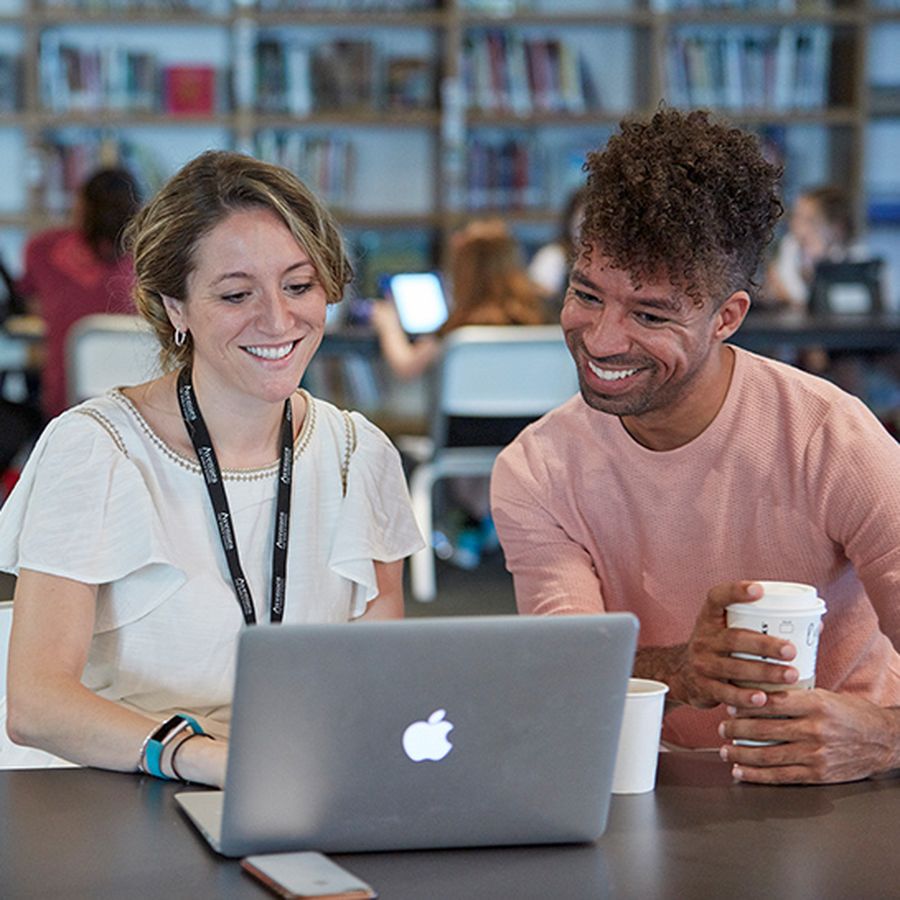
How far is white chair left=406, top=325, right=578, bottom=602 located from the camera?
4207 mm

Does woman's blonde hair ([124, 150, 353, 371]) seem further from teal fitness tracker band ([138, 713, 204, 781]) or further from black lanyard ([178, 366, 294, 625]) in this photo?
teal fitness tracker band ([138, 713, 204, 781])

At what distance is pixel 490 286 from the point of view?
4582 mm

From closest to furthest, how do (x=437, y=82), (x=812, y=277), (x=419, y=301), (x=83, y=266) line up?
1. (x=83, y=266)
2. (x=419, y=301)
3. (x=812, y=277)
4. (x=437, y=82)

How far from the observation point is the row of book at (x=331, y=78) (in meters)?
6.36

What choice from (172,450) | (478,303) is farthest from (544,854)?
(478,303)

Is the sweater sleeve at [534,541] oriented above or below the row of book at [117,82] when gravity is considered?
below

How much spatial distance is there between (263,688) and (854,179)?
5.84 meters

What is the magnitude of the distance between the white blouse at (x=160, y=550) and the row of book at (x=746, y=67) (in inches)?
194

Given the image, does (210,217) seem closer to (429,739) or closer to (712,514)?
(712,514)

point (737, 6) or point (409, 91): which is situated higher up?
point (737, 6)

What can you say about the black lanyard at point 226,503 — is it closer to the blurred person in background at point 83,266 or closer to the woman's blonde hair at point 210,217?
the woman's blonde hair at point 210,217

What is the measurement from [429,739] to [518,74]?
5.46 meters

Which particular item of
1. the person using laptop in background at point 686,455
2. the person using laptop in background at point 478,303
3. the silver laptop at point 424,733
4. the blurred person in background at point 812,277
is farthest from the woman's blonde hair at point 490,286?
the silver laptop at point 424,733

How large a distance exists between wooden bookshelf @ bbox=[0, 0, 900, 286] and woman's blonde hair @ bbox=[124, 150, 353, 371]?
4523 millimetres
